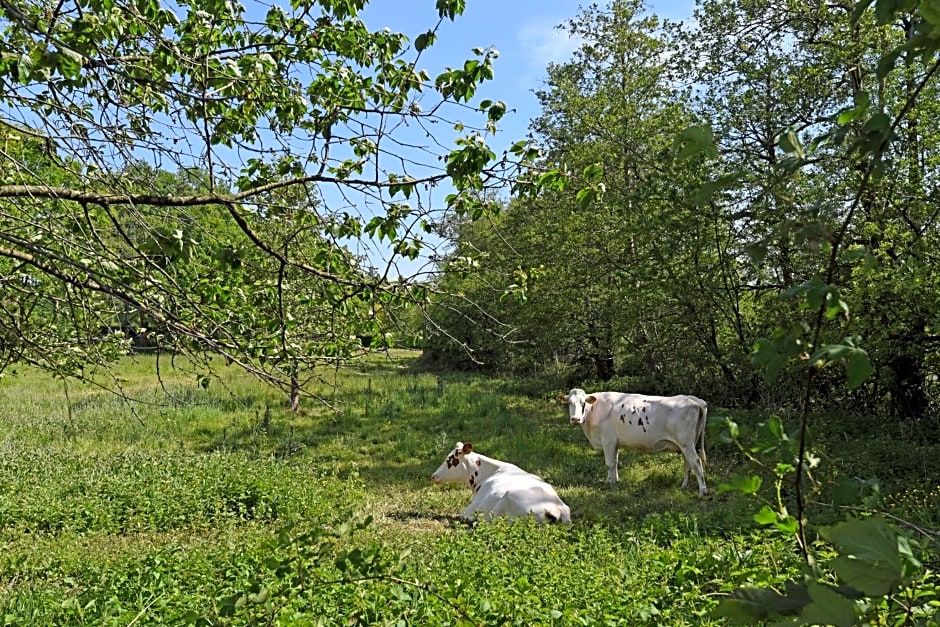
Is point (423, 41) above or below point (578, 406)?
above

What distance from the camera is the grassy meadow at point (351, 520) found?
12.7 ft

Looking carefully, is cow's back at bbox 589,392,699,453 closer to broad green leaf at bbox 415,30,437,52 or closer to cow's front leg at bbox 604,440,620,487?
cow's front leg at bbox 604,440,620,487

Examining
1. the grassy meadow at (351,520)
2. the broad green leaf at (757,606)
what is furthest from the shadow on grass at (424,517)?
the broad green leaf at (757,606)

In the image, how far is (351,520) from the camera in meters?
7.26

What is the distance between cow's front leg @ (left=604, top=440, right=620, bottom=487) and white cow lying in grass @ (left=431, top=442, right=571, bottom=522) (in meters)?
2.00

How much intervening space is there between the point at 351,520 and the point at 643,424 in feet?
Answer: 16.5

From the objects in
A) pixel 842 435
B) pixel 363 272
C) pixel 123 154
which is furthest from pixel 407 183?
pixel 842 435

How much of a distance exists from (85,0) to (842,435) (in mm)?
10731

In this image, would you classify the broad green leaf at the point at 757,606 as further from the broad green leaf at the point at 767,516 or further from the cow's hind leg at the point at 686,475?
the cow's hind leg at the point at 686,475

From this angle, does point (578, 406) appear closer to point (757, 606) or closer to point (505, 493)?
point (505, 493)

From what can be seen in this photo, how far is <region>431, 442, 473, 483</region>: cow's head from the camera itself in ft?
30.7

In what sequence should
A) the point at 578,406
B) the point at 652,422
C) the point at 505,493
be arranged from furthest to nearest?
Answer: the point at 578,406, the point at 652,422, the point at 505,493

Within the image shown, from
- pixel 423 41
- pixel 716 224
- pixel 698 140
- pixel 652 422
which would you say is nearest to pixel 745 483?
pixel 698 140

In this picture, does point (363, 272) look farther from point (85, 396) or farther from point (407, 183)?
point (85, 396)
